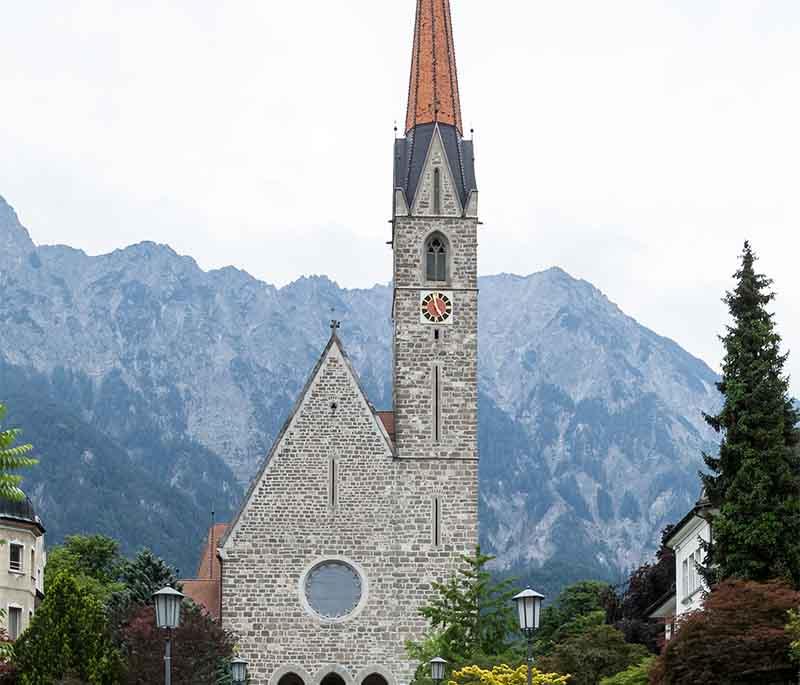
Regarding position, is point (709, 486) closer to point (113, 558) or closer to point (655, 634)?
point (655, 634)

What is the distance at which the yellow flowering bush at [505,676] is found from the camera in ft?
145

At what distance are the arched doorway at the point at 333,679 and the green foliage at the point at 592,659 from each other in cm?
1013

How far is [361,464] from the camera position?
62281 mm

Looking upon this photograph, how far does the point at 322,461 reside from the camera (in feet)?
204

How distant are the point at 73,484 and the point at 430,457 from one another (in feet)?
449

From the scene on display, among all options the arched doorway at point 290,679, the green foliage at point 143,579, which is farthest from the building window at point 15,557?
A: the arched doorway at point 290,679

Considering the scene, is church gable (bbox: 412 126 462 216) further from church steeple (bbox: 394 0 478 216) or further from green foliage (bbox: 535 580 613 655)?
green foliage (bbox: 535 580 613 655)

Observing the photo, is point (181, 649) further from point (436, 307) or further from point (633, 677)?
point (436, 307)

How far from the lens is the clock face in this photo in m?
63.5

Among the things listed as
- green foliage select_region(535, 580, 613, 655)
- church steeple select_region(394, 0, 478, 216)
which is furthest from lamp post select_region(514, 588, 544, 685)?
green foliage select_region(535, 580, 613, 655)

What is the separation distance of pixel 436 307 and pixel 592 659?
1634 cm

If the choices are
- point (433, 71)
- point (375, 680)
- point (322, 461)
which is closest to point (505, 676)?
point (375, 680)

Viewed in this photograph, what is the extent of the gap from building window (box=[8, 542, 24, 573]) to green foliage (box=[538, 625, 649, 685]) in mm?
19205

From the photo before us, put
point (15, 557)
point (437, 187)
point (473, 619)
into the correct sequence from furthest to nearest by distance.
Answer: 1. point (437, 187)
2. point (15, 557)
3. point (473, 619)
